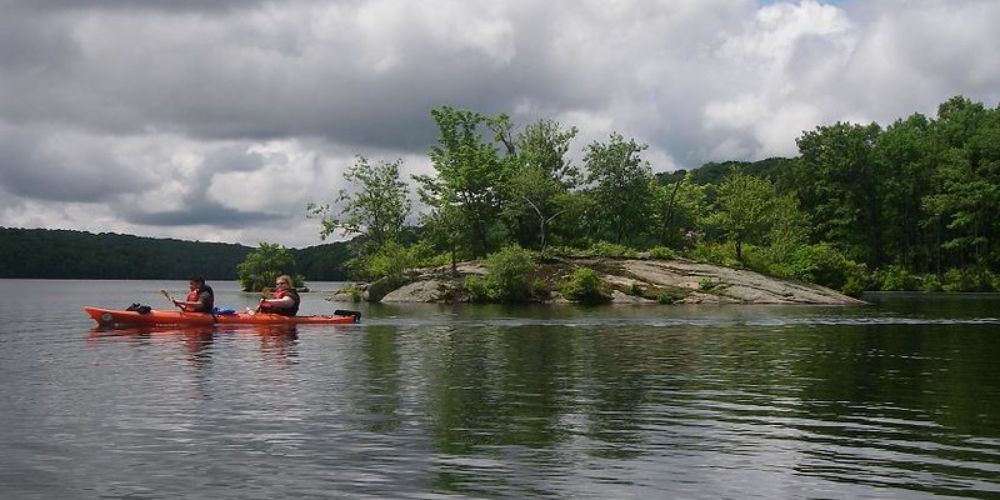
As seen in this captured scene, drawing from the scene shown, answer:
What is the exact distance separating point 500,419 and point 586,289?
5146cm

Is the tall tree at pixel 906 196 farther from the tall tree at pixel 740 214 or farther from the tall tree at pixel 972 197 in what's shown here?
the tall tree at pixel 740 214

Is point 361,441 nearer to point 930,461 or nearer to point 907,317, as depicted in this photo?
point 930,461

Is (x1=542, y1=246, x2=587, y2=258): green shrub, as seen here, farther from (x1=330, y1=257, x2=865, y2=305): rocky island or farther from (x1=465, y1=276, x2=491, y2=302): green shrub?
→ (x1=465, y1=276, x2=491, y2=302): green shrub

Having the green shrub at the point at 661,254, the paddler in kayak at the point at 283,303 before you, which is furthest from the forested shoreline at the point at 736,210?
the paddler in kayak at the point at 283,303

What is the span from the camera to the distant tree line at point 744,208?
79125 millimetres

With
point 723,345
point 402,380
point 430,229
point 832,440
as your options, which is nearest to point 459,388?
point 402,380

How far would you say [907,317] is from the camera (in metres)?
48.2

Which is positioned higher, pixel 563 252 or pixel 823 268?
pixel 563 252

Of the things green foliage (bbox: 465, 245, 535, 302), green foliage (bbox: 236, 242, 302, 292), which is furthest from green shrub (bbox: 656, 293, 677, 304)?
green foliage (bbox: 236, 242, 302, 292)

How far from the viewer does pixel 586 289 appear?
6694 cm

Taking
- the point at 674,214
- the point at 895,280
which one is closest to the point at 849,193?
the point at 895,280

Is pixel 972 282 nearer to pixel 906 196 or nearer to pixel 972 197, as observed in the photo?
pixel 972 197

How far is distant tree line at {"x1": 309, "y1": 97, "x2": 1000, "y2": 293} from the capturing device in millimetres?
79125

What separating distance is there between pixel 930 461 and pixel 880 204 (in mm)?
100935
